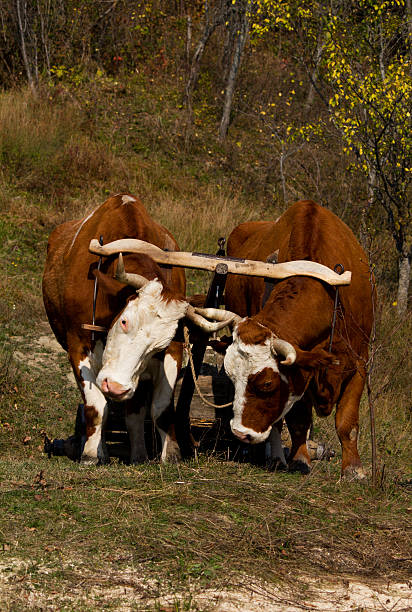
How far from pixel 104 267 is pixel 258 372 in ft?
5.39

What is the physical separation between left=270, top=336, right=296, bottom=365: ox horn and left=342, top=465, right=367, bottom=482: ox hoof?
3.90ft

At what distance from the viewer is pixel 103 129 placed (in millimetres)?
17484

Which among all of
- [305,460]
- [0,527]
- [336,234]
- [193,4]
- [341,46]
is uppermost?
[193,4]

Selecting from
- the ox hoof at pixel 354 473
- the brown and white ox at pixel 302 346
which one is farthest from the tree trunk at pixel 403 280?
the ox hoof at pixel 354 473

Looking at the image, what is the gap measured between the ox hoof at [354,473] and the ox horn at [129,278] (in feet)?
6.91

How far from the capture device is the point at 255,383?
5.92m

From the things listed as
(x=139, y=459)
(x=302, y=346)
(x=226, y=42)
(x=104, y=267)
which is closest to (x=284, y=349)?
(x=302, y=346)

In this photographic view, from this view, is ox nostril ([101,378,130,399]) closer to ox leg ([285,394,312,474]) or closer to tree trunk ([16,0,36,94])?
ox leg ([285,394,312,474])

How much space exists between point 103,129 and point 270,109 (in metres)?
4.89

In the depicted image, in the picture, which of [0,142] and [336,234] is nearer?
[336,234]

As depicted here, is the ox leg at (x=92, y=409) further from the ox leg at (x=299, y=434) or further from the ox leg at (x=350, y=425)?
the ox leg at (x=350, y=425)

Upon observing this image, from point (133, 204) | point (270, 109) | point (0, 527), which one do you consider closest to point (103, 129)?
point (270, 109)

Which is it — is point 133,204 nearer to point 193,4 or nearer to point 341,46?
point 341,46

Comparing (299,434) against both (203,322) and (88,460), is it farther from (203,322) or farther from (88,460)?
(88,460)
